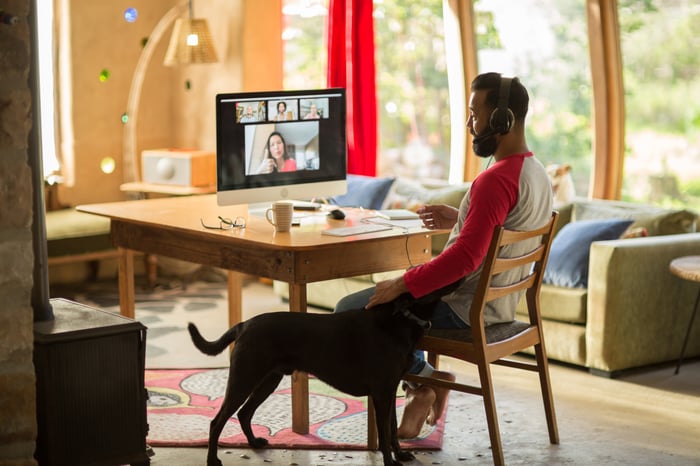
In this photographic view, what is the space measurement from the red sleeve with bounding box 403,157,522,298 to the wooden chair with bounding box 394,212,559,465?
0.15 feet

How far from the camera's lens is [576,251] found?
5.11 meters

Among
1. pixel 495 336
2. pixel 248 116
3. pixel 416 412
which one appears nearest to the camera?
pixel 495 336

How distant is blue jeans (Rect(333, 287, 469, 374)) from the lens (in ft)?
11.9

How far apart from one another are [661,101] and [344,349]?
129 inches

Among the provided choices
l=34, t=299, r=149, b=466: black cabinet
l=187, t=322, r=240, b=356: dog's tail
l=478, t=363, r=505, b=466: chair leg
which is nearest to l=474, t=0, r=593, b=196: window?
l=478, t=363, r=505, b=466: chair leg

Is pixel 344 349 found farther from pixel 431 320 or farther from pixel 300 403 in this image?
pixel 300 403

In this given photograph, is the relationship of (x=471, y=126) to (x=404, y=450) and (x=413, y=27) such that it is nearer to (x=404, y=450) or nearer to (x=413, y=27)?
(x=404, y=450)

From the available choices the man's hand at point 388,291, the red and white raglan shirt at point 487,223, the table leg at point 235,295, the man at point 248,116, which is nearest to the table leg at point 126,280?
the table leg at point 235,295

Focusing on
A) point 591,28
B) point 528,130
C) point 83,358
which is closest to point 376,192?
point 528,130

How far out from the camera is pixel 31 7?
317cm

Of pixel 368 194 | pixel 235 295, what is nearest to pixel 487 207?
pixel 235 295

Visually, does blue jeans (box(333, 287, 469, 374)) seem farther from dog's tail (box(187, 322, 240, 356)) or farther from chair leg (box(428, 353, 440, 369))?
dog's tail (box(187, 322, 240, 356))

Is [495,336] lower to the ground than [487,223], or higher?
lower

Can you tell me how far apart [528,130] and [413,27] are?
117 centimetres
